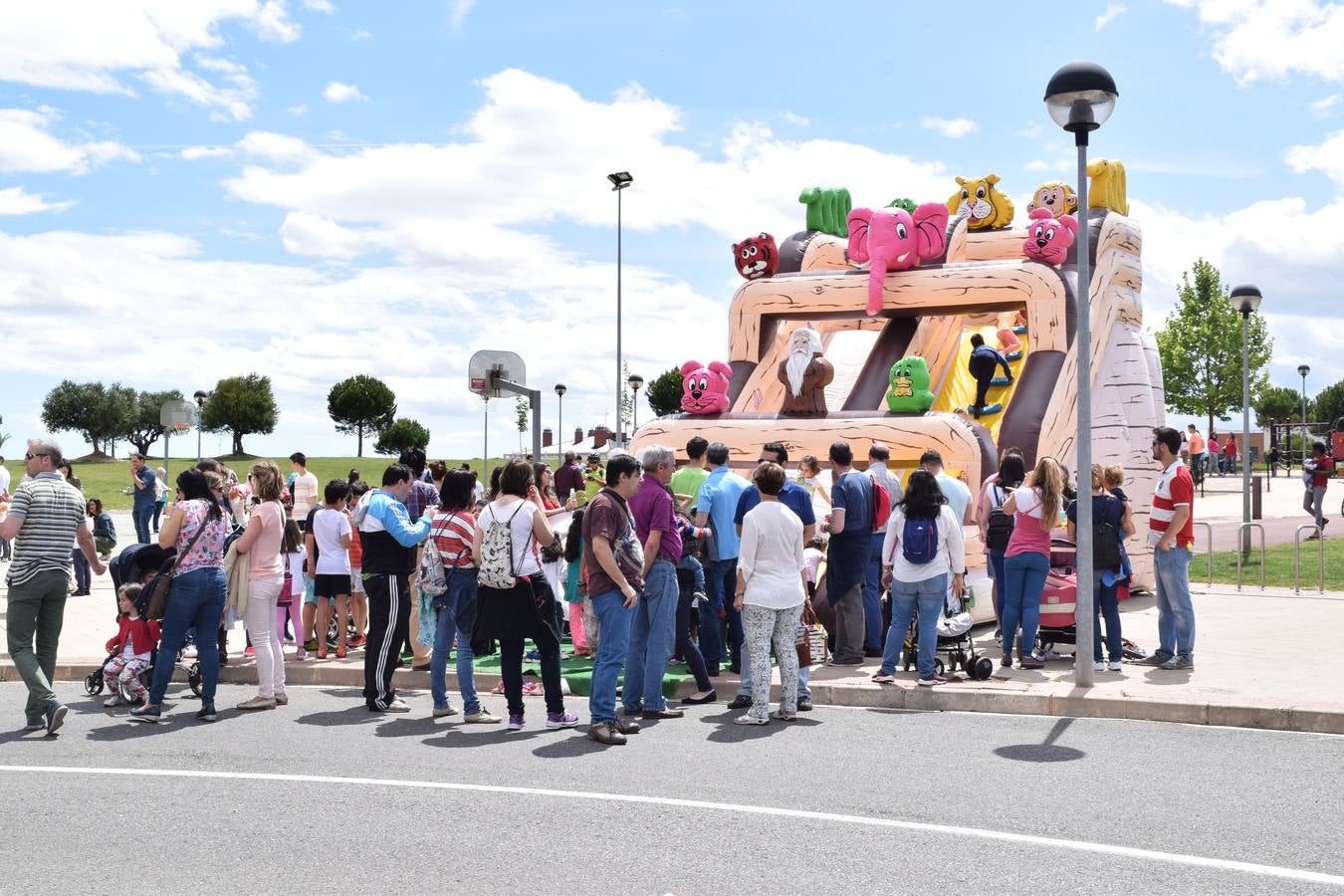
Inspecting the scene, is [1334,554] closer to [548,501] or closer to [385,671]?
[548,501]

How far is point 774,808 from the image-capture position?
19.0ft

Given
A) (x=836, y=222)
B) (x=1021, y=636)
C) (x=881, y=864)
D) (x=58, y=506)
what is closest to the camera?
(x=881, y=864)

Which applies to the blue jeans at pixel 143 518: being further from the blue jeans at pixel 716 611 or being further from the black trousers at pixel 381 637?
the blue jeans at pixel 716 611

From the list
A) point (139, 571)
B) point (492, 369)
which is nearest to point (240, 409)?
point (492, 369)

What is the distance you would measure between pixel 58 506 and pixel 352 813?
369cm

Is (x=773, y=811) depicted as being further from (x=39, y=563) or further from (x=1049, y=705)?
(x=39, y=563)

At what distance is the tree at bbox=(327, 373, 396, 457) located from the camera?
100062 mm

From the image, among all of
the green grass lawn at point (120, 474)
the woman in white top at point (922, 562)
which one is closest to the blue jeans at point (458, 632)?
the woman in white top at point (922, 562)

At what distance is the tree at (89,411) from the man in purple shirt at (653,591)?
93.0 metres

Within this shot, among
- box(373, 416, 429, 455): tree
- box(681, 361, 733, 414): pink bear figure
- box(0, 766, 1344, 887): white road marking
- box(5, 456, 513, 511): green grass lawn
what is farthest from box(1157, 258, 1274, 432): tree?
box(373, 416, 429, 455): tree

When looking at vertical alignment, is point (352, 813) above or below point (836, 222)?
below

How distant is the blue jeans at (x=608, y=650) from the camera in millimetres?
7613

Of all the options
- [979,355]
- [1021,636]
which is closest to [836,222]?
[979,355]

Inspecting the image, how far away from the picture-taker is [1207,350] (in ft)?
158
